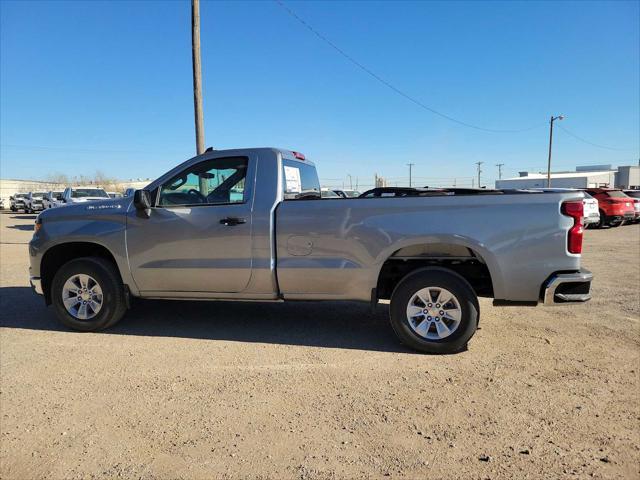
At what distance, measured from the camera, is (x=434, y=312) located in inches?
174

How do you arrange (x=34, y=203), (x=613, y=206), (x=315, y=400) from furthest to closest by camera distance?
(x=34, y=203), (x=613, y=206), (x=315, y=400)

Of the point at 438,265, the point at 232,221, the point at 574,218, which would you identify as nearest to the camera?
the point at 574,218

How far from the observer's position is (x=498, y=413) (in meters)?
3.26

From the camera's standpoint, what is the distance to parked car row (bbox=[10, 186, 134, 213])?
21.8m

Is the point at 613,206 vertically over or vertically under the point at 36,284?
over

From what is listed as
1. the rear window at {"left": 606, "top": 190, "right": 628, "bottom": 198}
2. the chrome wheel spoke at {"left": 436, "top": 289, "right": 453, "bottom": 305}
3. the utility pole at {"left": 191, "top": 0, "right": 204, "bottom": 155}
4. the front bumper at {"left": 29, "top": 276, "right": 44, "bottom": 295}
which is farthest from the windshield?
the rear window at {"left": 606, "top": 190, "right": 628, "bottom": 198}

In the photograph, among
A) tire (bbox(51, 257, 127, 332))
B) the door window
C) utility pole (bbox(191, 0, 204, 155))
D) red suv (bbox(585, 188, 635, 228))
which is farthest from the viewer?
red suv (bbox(585, 188, 635, 228))

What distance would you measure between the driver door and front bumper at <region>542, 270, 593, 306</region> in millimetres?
2928

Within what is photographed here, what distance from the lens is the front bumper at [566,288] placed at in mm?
4180

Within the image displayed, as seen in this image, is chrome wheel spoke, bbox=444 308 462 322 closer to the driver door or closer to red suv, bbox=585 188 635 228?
the driver door

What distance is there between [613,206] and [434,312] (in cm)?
1856

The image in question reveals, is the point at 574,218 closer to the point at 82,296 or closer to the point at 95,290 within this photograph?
the point at 95,290

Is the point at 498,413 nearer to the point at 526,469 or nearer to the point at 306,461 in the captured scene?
the point at 526,469

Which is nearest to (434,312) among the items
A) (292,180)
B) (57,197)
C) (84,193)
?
(292,180)
